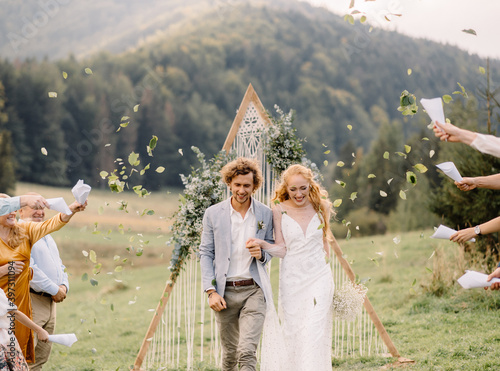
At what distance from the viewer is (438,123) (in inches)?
174

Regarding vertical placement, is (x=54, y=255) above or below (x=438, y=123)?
below

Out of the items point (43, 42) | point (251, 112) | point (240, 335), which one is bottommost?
point (240, 335)

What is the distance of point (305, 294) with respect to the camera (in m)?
5.75

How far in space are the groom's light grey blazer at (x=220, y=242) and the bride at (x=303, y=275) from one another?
180mm

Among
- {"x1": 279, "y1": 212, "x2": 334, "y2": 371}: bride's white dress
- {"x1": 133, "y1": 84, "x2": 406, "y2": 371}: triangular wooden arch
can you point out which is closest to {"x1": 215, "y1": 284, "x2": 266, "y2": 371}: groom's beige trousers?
{"x1": 279, "y1": 212, "x2": 334, "y2": 371}: bride's white dress

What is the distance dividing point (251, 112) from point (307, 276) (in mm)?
2715

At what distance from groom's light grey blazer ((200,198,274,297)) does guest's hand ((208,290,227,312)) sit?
0.07m

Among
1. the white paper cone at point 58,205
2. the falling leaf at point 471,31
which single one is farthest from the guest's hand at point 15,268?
the falling leaf at point 471,31

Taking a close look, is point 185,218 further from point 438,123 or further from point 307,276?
point 438,123

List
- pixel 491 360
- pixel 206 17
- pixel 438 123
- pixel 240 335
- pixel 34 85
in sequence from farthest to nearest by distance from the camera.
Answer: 1. pixel 206 17
2. pixel 34 85
3. pixel 491 360
4. pixel 240 335
5. pixel 438 123

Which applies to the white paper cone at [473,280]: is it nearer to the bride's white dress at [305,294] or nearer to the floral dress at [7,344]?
the bride's white dress at [305,294]

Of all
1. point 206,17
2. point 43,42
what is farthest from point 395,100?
point 43,42

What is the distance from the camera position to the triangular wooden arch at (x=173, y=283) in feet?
23.4

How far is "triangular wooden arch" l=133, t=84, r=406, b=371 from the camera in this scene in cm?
713
